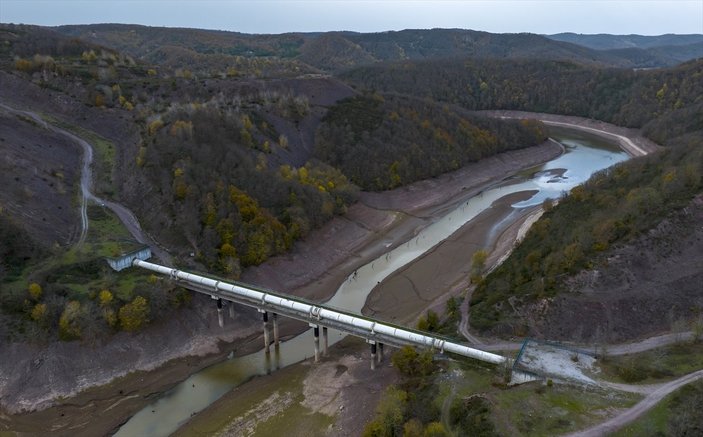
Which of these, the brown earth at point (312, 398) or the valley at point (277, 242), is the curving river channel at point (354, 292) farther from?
the brown earth at point (312, 398)

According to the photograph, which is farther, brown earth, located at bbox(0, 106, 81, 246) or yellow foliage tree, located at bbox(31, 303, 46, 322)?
brown earth, located at bbox(0, 106, 81, 246)

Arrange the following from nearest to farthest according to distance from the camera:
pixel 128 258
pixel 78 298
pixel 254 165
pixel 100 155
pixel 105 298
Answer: pixel 105 298, pixel 78 298, pixel 128 258, pixel 254 165, pixel 100 155

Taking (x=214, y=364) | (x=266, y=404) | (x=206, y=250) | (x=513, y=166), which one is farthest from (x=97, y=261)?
(x=513, y=166)

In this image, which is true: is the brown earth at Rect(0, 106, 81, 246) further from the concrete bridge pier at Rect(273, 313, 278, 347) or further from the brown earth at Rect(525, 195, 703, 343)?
the brown earth at Rect(525, 195, 703, 343)

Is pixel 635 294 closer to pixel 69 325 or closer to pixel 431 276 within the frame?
pixel 431 276

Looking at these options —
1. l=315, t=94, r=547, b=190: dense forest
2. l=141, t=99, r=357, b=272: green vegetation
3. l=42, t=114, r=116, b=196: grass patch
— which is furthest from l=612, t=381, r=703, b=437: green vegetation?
l=42, t=114, r=116, b=196: grass patch

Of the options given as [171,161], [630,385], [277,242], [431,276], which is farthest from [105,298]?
[630,385]
